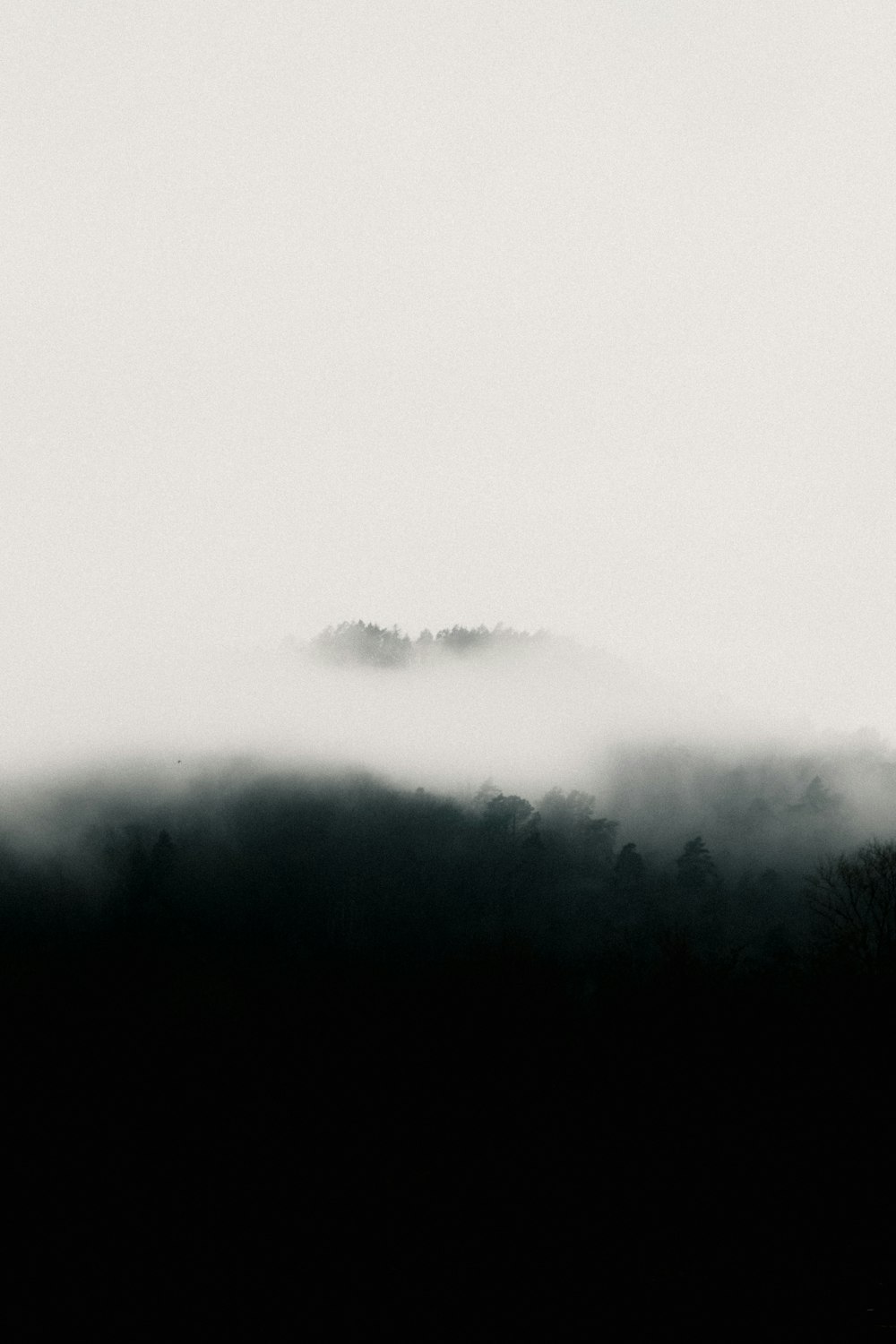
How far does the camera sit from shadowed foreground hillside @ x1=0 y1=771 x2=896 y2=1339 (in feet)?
55.5

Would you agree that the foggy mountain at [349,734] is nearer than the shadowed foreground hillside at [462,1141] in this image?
No

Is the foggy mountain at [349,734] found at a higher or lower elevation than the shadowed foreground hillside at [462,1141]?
higher

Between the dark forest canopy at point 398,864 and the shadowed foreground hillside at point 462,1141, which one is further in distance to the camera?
the dark forest canopy at point 398,864

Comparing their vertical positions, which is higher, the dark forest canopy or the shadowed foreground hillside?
the dark forest canopy

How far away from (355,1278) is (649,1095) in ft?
52.9

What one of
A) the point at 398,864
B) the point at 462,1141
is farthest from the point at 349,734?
the point at 462,1141

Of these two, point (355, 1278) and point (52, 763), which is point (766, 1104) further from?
point (52, 763)

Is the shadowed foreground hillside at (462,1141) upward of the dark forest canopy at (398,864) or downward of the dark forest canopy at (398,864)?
downward

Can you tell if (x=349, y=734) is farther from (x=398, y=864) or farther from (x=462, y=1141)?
(x=462, y=1141)

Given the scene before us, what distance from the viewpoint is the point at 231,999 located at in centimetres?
5922

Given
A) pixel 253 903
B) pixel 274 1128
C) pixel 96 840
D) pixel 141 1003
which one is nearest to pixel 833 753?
pixel 253 903

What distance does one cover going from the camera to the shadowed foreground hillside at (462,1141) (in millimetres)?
16906

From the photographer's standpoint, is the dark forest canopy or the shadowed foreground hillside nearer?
the shadowed foreground hillside

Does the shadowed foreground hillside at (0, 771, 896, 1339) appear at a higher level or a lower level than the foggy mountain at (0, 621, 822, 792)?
lower
